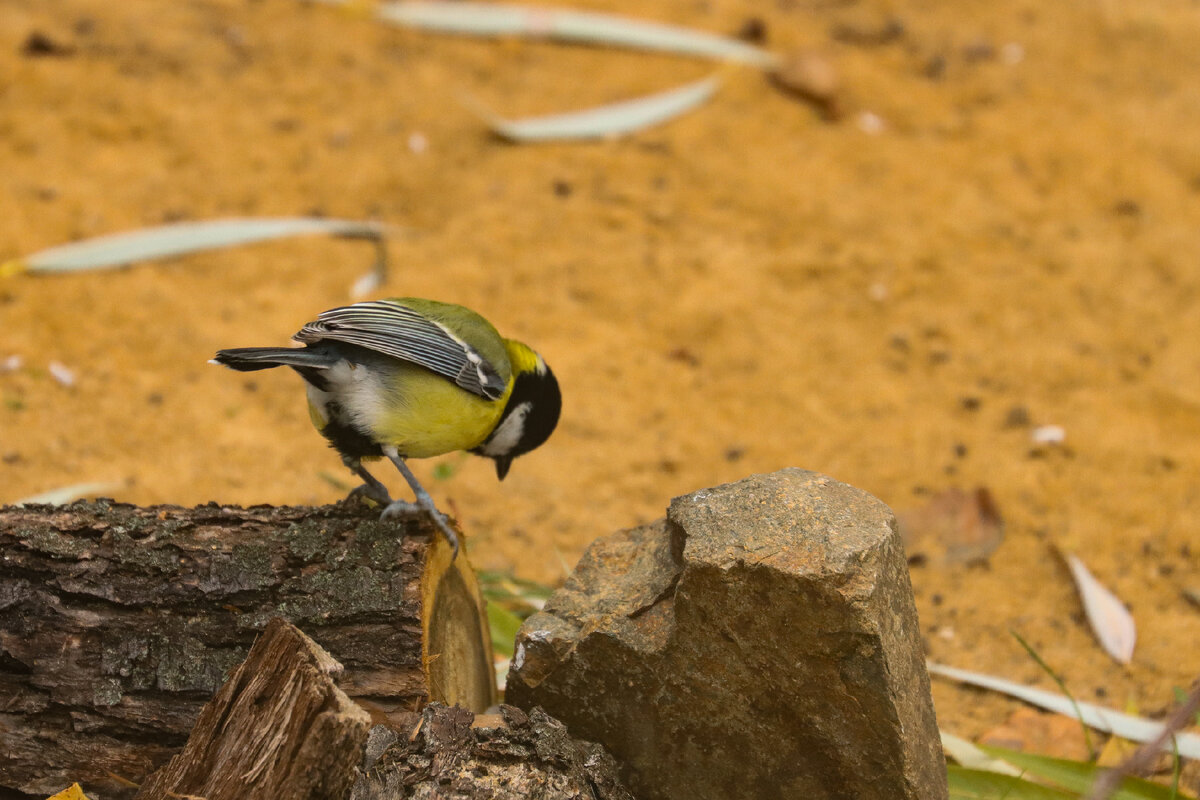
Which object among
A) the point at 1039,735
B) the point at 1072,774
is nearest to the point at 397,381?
the point at 1072,774

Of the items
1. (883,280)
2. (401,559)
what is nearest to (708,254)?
(883,280)

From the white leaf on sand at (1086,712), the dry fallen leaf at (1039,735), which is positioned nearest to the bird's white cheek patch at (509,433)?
the white leaf on sand at (1086,712)

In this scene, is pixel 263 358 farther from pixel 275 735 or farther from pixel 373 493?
pixel 275 735

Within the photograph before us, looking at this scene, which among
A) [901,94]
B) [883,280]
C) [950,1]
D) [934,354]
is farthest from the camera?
[950,1]

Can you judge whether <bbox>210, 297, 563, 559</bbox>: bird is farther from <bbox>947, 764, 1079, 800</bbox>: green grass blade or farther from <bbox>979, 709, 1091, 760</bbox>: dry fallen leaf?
<bbox>979, 709, 1091, 760</bbox>: dry fallen leaf

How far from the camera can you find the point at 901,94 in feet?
27.1

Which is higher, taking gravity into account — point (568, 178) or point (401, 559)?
point (401, 559)

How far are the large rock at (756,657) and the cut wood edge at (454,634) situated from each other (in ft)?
0.67

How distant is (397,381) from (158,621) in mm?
1049

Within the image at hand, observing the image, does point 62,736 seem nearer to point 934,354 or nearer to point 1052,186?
point 934,354

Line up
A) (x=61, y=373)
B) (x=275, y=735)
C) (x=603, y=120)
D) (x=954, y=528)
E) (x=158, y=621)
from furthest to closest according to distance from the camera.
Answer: (x=603, y=120) → (x=61, y=373) → (x=954, y=528) → (x=158, y=621) → (x=275, y=735)

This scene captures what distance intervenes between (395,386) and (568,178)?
406 cm

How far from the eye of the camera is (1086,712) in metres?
3.84

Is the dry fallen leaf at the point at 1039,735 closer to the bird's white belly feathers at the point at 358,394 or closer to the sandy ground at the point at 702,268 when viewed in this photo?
the sandy ground at the point at 702,268
